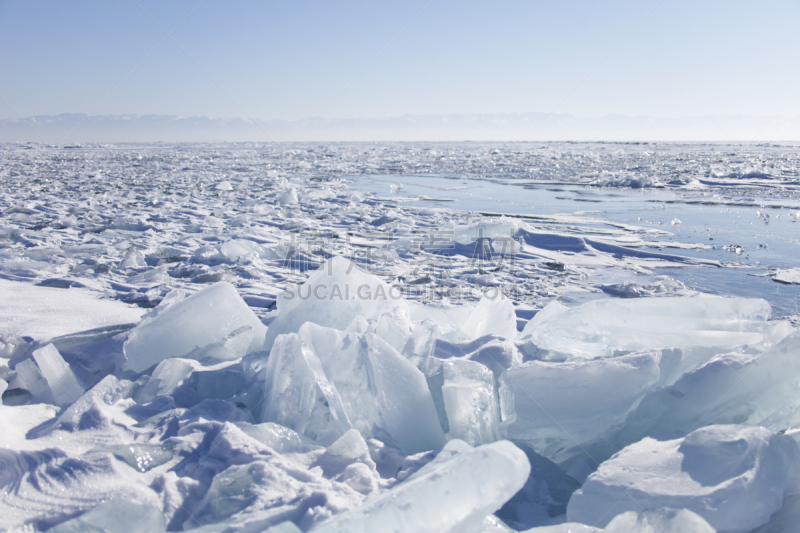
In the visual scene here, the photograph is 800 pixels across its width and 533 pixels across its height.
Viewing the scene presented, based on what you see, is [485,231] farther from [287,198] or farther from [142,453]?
[142,453]

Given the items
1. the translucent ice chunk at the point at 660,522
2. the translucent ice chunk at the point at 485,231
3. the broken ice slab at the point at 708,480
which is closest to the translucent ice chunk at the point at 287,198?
the translucent ice chunk at the point at 485,231

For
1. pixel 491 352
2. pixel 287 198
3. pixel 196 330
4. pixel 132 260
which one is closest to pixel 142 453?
pixel 196 330

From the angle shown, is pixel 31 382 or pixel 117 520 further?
pixel 31 382

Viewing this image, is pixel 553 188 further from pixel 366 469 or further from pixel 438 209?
pixel 366 469

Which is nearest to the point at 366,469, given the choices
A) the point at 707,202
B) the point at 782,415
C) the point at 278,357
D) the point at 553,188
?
the point at 278,357

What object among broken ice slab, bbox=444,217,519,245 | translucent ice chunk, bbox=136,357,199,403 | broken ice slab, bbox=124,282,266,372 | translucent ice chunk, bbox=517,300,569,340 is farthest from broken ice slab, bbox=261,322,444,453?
broken ice slab, bbox=444,217,519,245

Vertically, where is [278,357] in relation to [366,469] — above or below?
above

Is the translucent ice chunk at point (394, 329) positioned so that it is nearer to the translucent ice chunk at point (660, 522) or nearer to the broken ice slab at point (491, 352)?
the broken ice slab at point (491, 352)
